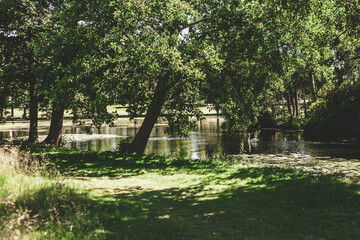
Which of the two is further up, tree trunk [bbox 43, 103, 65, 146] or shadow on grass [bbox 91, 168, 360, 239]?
tree trunk [bbox 43, 103, 65, 146]

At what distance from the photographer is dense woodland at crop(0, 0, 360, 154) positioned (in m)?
13.3

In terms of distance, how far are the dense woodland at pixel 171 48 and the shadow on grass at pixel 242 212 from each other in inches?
203

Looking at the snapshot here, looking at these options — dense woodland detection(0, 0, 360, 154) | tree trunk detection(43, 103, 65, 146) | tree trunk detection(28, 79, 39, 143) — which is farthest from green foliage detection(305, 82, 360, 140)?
tree trunk detection(28, 79, 39, 143)

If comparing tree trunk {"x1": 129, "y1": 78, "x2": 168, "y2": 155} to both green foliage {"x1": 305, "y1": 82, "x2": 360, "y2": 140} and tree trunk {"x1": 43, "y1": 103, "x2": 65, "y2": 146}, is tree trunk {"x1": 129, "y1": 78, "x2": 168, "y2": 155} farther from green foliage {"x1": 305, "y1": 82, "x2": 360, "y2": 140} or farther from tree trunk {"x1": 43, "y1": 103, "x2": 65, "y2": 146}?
green foliage {"x1": 305, "y1": 82, "x2": 360, "y2": 140}

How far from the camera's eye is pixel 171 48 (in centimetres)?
1289

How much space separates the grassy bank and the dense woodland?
4.14 meters

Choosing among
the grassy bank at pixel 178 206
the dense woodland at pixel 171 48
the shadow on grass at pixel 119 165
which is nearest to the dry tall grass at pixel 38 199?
the grassy bank at pixel 178 206

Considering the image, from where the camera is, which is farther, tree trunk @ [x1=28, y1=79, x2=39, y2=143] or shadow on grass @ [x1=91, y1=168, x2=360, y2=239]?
tree trunk @ [x1=28, y1=79, x2=39, y2=143]

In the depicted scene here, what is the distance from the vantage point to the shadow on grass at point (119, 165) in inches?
541

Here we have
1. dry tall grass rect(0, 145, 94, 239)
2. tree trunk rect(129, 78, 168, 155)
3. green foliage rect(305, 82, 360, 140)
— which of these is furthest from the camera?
green foliage rect(305, 82, 360, 140)

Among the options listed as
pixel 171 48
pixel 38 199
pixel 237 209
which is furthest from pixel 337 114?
pixel 38 199

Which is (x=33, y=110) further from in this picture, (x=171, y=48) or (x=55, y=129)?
(x=171, y=48)

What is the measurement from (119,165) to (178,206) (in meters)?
7.26

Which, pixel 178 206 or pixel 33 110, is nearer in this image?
pixel 178 206
